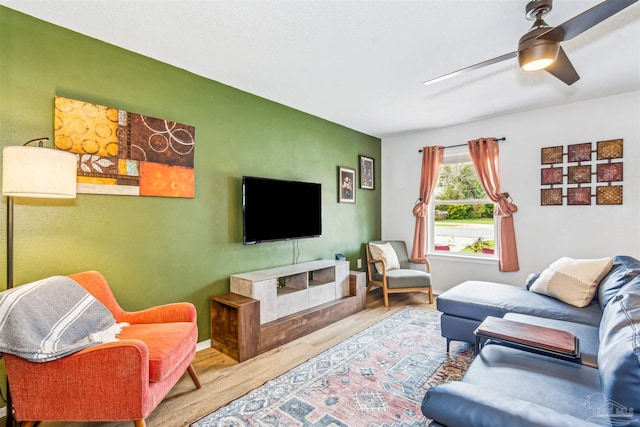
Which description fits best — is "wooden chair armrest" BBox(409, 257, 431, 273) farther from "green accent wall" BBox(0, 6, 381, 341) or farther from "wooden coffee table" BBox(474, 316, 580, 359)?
"wooden coffee table" BBox(474, 316, 580, 359)

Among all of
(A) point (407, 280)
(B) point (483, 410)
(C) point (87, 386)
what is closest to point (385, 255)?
(A) point (407, 280)

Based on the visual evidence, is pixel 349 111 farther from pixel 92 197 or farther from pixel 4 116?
pixel 4 116

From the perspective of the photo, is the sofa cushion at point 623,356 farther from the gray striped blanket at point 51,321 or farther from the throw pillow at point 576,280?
the gray striped blanket at point 51,321

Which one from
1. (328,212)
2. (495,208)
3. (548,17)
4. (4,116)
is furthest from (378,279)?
(4,116)

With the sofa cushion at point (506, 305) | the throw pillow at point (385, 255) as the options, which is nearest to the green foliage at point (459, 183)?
the throw pillow at point (385, 255)

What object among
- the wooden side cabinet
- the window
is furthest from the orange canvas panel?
the window

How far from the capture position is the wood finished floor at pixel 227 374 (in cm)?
188

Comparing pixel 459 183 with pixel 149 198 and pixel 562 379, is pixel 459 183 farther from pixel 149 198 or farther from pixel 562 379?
pixel 149 198

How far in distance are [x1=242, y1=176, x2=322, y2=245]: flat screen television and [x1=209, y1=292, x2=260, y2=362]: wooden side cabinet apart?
596 mm

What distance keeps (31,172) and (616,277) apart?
3.81 metres

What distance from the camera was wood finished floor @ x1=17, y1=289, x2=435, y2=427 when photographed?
1.88 meters

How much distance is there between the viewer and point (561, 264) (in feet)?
8.99

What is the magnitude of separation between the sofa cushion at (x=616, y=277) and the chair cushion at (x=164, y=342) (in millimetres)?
2815

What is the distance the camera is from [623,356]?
3.36 feet
